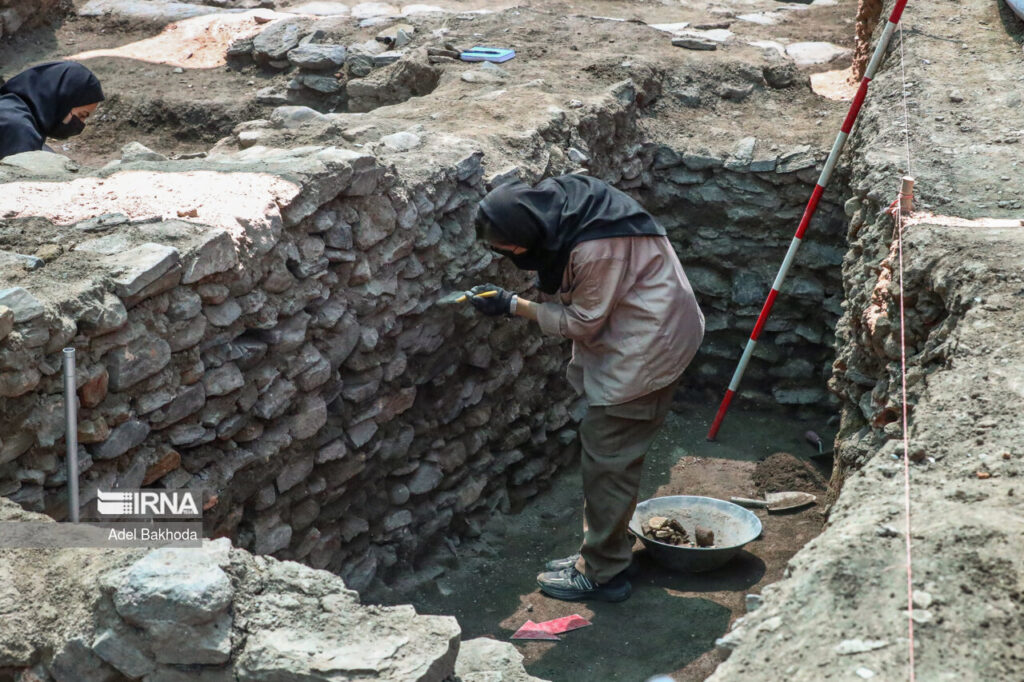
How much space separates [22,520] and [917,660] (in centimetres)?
238

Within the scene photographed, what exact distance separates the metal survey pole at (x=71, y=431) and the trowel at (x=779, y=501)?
3602 millimetres

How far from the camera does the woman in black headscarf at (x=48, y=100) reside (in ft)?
18.1

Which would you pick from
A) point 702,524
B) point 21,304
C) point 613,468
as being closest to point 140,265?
point 21,304

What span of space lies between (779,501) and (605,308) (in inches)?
81.1

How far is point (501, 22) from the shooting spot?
8.01m

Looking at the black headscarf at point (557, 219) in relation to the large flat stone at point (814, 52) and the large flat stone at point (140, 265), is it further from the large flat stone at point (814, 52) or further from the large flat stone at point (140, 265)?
the large flat stone at point (814, 52)

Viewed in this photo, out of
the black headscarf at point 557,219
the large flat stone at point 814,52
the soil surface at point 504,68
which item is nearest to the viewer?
the black headscarf at point 557,219

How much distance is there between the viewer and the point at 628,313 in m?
4.42

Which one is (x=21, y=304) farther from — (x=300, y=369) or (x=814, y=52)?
(x=814, y=52)

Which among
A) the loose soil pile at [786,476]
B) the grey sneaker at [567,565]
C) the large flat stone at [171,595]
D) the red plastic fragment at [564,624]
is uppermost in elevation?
the large flat stone at [171,595]

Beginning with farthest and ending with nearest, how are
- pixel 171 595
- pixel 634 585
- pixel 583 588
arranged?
pixel 634 585 → pixel 583 588 → pixel 171 595

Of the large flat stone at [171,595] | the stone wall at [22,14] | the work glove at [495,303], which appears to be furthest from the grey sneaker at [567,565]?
the stone wall at [22,14]

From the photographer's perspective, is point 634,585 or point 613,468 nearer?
Answer: point 613,468

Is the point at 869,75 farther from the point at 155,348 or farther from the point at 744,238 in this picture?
the point at 155,348
